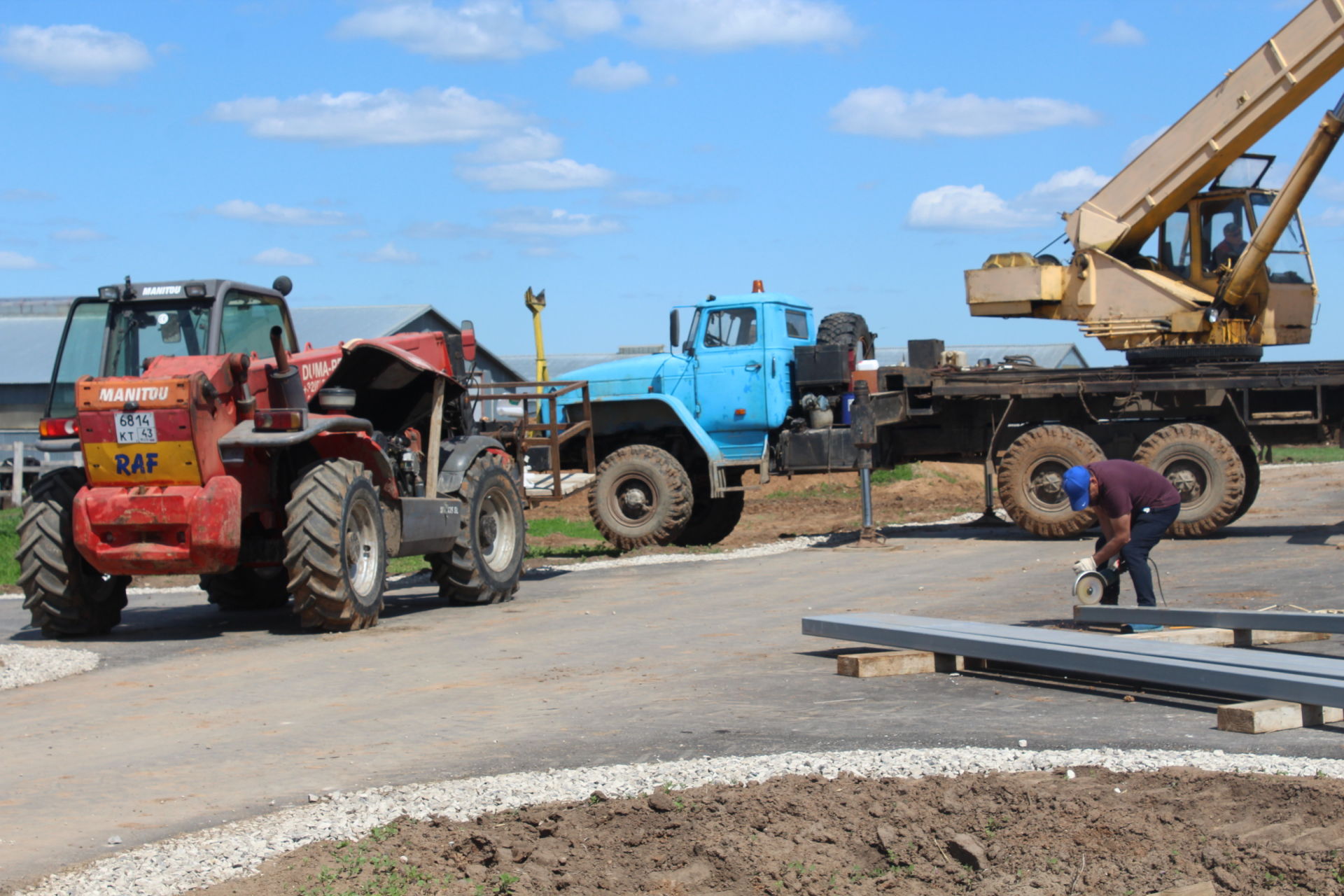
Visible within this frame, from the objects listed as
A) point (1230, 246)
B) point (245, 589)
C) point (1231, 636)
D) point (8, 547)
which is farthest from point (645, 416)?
point (1231, 636)

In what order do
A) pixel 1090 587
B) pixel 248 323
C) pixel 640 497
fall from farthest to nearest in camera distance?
1. pixel 640 497
2. pixel 248 323
3. pixel 1090 587

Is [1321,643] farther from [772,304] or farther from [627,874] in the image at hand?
[772,304]

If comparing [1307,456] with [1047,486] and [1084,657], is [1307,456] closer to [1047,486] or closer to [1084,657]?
[1047,486]

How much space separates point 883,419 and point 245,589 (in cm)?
913

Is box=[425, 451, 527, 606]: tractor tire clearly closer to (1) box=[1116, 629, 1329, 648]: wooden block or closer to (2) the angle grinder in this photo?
(2) the angle grinder

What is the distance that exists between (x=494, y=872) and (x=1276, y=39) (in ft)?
54.1

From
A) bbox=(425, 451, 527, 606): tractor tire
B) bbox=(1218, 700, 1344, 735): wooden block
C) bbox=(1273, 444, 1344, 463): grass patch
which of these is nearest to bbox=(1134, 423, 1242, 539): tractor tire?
bbox=(425, 451, 527, 606): tractor tire

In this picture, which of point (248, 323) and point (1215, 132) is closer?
point (248, 323)

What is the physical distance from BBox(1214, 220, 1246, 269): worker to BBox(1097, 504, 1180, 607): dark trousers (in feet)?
30.9

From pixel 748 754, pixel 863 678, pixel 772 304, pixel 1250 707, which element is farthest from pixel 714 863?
pixel 772 304

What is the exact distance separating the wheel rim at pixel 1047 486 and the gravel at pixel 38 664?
1156 cm

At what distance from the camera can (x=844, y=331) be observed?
64.5 ft

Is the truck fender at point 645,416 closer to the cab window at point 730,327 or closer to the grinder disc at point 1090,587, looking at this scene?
the cab window at point 730,327

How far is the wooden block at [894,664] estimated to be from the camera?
8836 mm
